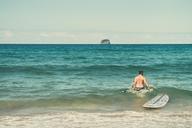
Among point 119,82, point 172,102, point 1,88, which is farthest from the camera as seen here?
point 119,82

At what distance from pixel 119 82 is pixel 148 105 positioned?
10.7 m

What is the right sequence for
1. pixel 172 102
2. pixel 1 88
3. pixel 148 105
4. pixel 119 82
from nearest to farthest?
pixel 148 105, pixel 172 102, pixel 1 88, pixel 119 82

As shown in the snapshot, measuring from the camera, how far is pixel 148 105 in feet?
54.4

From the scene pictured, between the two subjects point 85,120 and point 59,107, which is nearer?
point 85,120

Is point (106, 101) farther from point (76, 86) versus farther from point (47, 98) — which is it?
point (76, 86)

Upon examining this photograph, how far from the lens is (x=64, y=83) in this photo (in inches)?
1025

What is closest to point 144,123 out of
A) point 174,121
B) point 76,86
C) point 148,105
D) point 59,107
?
point 174,121

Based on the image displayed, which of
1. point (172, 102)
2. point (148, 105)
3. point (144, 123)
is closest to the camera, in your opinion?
point (144, 123)

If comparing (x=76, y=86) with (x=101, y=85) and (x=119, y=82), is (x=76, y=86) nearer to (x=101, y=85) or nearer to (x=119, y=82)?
(x=101, y=85)

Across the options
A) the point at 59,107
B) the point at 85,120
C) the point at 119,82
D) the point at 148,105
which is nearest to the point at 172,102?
the point at 148,105

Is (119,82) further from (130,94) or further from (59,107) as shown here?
(59,107)

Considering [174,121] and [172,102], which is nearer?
A: [174,121]

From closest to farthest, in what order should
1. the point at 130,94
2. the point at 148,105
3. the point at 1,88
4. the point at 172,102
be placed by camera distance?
the point at 148,105 → the point at 172,102 → the point at 130,94 → the point at 1,88

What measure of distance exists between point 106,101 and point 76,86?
18.7 feet
